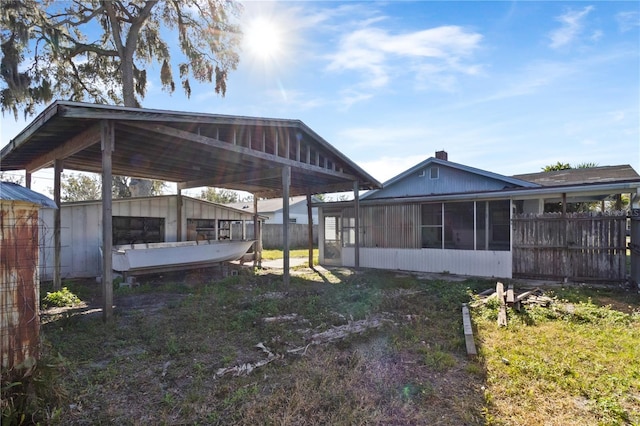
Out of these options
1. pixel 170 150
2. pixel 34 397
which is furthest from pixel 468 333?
pixel 170 150

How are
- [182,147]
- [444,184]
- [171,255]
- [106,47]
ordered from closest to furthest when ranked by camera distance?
[182,147] < [171,255] < [444,184] < [106,47]

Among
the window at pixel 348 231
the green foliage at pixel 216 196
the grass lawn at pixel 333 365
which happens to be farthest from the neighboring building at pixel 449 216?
the green foliage at pixel 216 196

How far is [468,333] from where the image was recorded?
16.1 ft

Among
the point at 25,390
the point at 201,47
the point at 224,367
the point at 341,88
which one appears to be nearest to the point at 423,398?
the point at 224,367

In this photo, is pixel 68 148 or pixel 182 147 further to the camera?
pixel 182 147

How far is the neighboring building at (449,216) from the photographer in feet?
32.3

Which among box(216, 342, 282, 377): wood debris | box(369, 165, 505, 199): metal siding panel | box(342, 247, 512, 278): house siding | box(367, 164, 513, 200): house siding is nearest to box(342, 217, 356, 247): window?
box(342, 247, 512, 278): house siding

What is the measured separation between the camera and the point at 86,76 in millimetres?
15523

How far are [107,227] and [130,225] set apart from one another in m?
7.10

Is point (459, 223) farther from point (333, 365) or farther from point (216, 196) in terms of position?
point (216, 196)

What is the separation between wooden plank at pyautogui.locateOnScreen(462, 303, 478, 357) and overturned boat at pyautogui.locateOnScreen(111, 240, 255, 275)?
7.54 m

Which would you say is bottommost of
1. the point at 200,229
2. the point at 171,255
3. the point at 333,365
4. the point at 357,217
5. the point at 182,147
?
the point at 333,365

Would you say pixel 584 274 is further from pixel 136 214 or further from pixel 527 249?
pixel 136 214

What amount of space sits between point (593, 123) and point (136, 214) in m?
14.3
